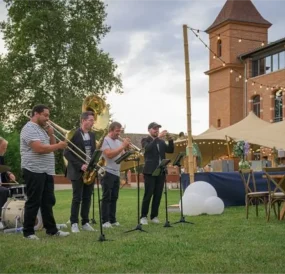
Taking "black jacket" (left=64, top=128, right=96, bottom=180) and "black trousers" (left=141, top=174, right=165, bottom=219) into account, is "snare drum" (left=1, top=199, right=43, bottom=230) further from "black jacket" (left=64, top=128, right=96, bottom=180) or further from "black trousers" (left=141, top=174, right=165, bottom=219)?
"black trousers" (left=141, top=174, right=165, bottom=219)

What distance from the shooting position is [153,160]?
10.0m


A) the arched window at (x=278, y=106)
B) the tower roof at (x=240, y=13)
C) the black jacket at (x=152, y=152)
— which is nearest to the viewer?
the black jacket at (x=152, y=152)

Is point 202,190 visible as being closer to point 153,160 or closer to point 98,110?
point 153,160

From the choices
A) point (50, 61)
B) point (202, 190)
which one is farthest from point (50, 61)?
point (202, 190)

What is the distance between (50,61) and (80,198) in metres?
28.2

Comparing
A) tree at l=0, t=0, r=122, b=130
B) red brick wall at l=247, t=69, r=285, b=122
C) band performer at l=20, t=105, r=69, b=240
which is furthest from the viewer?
red brick wall at l=247, t=69, r=285, b=122

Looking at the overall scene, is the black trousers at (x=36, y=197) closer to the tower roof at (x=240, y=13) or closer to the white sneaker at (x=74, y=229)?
the white sneaker at (x=74, y=229)

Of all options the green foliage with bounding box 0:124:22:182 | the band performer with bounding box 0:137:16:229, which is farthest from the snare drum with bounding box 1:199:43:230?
the green foliage with bounding box 0:124:22:182

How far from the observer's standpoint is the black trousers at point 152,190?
32.7 feet

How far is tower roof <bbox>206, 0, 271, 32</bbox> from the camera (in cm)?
4366

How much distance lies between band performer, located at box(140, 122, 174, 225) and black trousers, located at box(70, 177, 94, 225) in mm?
1297

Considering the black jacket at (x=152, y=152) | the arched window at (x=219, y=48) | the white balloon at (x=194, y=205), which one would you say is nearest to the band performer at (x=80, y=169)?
the black jacket at (x=152, y=152)

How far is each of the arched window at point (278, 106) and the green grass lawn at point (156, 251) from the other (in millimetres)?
30431

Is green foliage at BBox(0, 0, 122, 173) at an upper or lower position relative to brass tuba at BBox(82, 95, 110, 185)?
upper
